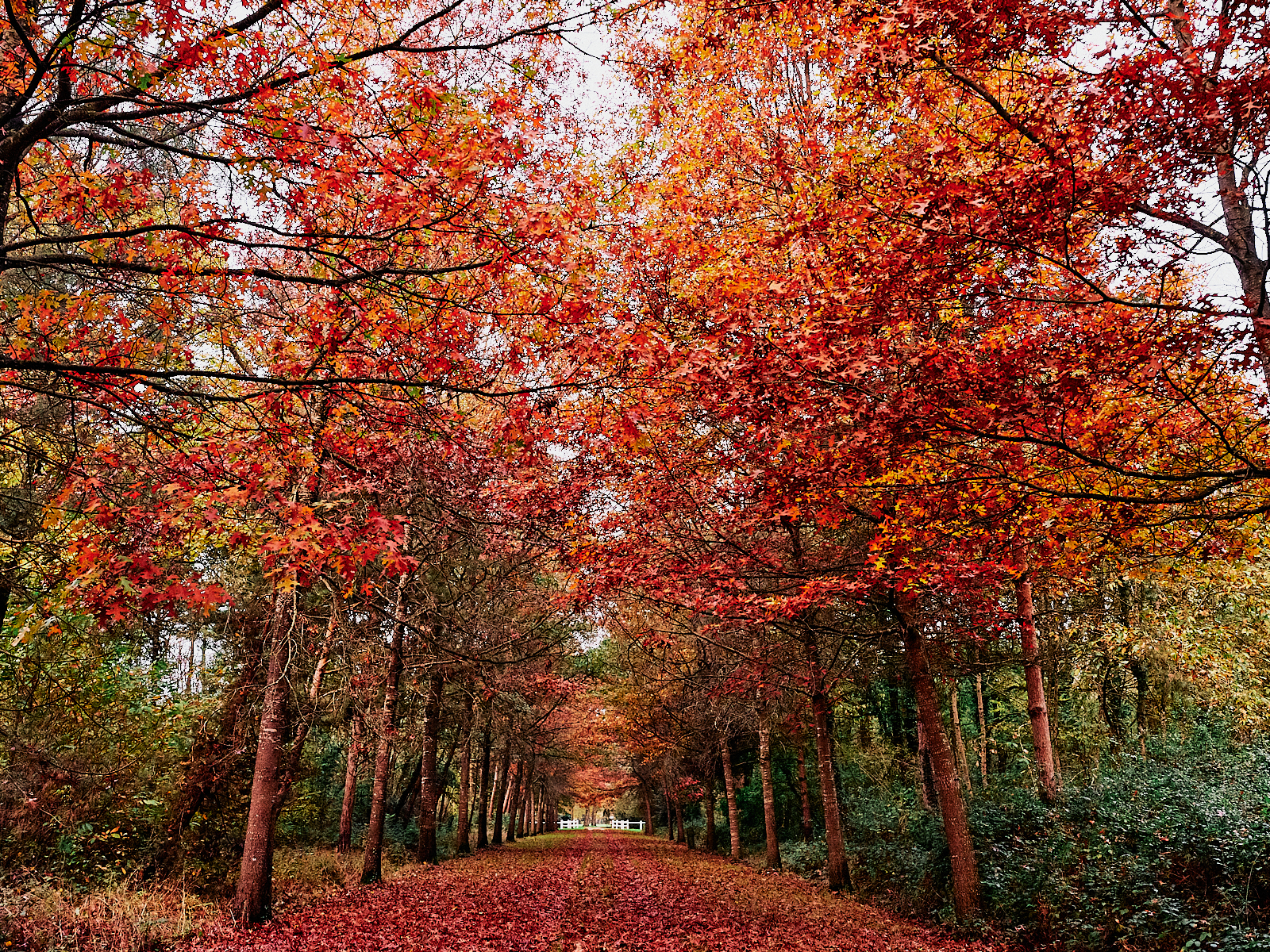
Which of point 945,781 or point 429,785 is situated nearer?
point 945,781

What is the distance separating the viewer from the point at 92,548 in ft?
14.7

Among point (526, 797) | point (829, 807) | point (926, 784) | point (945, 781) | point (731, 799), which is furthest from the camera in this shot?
point (526, 797)

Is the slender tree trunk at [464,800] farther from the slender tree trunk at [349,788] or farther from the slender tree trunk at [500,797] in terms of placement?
the slender tree trunk at [500,797]

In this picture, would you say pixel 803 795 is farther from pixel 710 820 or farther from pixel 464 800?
pixel 464 800

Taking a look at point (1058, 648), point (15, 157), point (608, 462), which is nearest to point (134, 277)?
point (15, 157)

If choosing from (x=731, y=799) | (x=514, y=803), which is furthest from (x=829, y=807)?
(x=514, y=803)

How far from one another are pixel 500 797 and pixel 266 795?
26416 millimetres

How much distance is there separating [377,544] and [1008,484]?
574cm

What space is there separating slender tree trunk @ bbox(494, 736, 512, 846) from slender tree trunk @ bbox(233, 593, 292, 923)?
1913cm

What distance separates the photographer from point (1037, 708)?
12.5 meters

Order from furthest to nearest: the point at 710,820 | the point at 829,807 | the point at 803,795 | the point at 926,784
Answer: the point at 710,820
the point at 803,795
the point at 926,784
the point at 829,807

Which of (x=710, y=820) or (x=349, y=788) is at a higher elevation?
(x=349, y=788)

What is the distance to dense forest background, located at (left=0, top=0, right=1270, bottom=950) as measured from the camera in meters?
4.91

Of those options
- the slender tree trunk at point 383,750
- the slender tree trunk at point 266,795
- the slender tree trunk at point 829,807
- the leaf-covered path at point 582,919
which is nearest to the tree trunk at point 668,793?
the leaf-covered path at point 582,919
